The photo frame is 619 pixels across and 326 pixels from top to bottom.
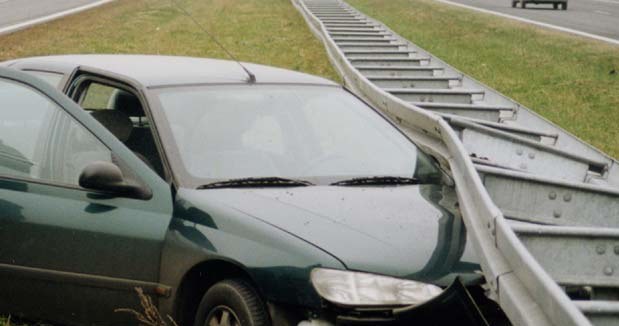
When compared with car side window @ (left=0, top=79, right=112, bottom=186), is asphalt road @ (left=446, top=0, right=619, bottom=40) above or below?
below

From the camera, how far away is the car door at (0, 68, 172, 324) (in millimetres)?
4953

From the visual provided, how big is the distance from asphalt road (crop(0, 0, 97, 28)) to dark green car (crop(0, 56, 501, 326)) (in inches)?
867

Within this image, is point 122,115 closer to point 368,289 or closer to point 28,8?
point 368,289

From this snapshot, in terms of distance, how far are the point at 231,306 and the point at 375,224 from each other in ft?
2.23

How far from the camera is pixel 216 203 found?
15.7 ft

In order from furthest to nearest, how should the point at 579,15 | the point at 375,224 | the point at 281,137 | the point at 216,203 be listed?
the point at 579,15, the point at 281,137, the point at 216,203, the point at 375,224

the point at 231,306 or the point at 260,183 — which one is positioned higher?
the point at 260,183

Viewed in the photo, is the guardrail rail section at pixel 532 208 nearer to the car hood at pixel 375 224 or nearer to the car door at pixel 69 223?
the car hood at pixel 375 224

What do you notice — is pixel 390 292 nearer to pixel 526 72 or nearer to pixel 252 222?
pixel 252 222

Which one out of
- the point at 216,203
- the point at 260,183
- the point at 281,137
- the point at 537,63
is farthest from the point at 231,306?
the point at 537,63

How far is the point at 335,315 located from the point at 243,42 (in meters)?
18.2

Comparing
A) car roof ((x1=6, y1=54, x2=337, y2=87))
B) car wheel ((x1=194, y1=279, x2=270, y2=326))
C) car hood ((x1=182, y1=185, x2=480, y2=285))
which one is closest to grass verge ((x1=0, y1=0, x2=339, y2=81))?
car roof ((x1=6, y1=54, x2=337, y2=87))

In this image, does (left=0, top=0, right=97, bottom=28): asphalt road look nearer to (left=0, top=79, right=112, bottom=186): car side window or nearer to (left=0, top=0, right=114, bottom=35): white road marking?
(left=0, top=0, right=114, bottom=35): white road marking

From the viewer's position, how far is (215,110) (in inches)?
219
